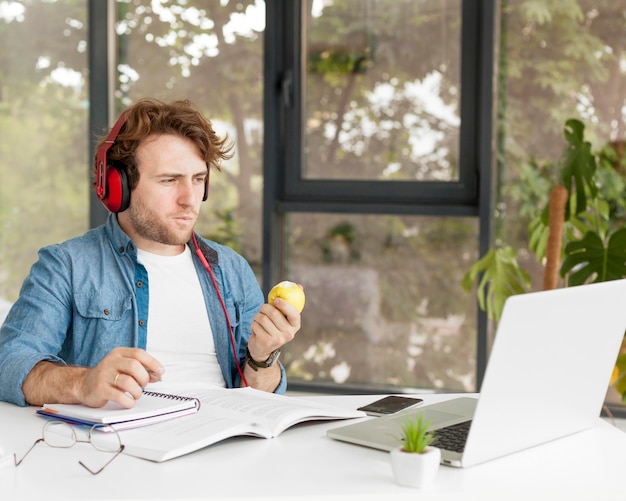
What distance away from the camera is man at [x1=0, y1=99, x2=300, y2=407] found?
1.92 m

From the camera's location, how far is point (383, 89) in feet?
11.2

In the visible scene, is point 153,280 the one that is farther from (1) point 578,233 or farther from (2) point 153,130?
(1) point 578,233

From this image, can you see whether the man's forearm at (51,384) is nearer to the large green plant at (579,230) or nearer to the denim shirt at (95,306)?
the denim shirt at (95,306)

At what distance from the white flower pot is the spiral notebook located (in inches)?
16.8

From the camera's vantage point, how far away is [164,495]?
113cm

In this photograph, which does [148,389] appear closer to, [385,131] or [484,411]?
[484,411]

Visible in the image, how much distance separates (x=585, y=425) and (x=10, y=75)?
3.12 metres

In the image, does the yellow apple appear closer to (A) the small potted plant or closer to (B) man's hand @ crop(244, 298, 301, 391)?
(B) man's hand @ crop(244, 298, 301, 391)

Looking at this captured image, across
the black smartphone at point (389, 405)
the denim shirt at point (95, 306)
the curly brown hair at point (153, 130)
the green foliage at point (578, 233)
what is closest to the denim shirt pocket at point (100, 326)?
the denim shirt at point (95, 306)

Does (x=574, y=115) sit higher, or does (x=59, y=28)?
(x=59, y=28)

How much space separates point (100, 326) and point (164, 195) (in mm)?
336

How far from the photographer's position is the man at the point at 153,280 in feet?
6.30

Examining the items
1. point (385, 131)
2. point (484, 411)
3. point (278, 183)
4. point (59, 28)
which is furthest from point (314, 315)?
point (484, 411)

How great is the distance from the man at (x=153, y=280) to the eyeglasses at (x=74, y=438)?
15.1 inches
